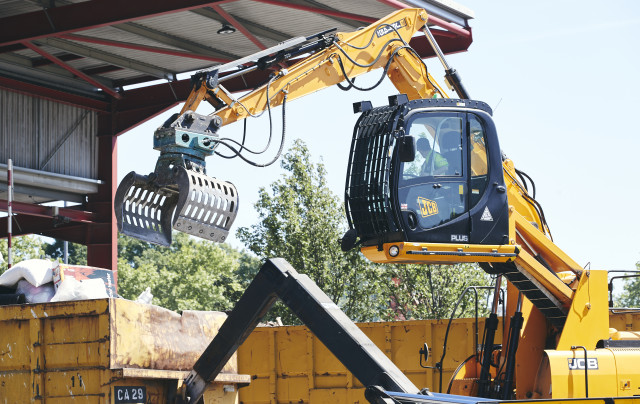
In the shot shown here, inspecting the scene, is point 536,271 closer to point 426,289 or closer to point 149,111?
point 149,111

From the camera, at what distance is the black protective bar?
8.18m

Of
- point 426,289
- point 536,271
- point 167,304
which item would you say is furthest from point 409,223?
point 167,304

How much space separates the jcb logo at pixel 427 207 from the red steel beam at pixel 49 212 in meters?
16.0

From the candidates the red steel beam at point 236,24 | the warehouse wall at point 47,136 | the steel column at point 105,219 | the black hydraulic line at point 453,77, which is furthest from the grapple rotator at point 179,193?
the steel column at point 105,219

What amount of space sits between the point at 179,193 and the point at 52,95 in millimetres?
16546

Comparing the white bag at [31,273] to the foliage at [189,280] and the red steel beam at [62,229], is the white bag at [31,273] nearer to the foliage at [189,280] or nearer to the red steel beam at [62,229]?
the red steel beam at [62,229]

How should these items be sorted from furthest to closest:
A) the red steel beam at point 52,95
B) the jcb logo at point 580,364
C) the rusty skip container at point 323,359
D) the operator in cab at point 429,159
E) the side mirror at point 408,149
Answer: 1. the red steel beam at point 52,95
2. the rusty skip container at point 323,359
3. the operator in cab at point 429,159
4. the jcb logo at point 580,364
5. the side mirror at point 408,149

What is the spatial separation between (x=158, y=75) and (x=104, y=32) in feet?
9.34

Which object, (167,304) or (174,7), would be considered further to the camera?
(167,304)

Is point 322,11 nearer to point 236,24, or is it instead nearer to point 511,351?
point 236,24

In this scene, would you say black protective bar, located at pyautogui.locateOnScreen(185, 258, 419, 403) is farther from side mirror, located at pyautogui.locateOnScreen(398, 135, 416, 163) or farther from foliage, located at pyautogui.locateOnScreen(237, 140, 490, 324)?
foliage, located at pyautogui.locateOnScreen(237, 140, 490, 324)

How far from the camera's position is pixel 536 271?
985 cm

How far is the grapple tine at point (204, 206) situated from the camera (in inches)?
362

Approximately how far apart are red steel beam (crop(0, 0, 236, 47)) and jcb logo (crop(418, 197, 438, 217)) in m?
10.0
